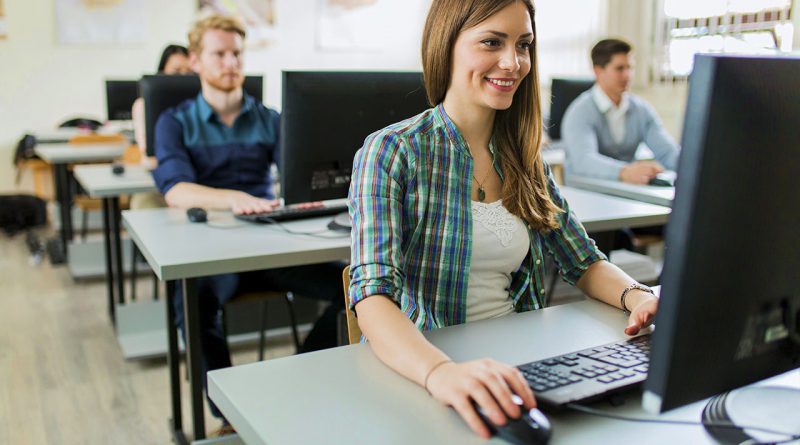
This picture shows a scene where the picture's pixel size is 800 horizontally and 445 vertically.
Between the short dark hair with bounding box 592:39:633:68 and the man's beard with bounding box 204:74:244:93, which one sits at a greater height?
the short dark hair with bounding box 592:39:633:68

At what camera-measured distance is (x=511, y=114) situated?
143 cm

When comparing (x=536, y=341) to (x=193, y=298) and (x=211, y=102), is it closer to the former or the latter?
(x=193, y=298)

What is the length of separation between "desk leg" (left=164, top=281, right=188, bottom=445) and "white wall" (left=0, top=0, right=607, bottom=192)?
146 inches

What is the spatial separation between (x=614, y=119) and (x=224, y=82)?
183cm

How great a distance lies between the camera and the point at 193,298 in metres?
1.80

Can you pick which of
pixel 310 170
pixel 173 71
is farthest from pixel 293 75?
pixel 173 71

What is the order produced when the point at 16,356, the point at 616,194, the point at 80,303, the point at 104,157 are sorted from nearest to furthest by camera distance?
1. the point at 616,194
2. the point at 16,356
3. the point at 80,303
4. the point at 104,157

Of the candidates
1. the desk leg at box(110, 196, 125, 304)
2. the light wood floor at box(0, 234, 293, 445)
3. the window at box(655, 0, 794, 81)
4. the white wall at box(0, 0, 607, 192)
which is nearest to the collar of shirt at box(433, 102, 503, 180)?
the light wood floor at box(0, 234, 293, 445)

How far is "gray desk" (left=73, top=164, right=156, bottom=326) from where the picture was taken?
282 centimetres

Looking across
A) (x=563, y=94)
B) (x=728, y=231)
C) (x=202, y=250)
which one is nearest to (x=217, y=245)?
(x=202, y=250)

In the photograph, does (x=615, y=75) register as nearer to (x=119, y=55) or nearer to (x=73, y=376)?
(x=73, y=376)

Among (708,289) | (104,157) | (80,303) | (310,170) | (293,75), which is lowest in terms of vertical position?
(80,303)

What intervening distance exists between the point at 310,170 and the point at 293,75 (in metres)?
0.23

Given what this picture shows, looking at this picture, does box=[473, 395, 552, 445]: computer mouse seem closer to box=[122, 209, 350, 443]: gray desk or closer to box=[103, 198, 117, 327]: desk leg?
box=[122, 209, 350, 443]: gray desk
